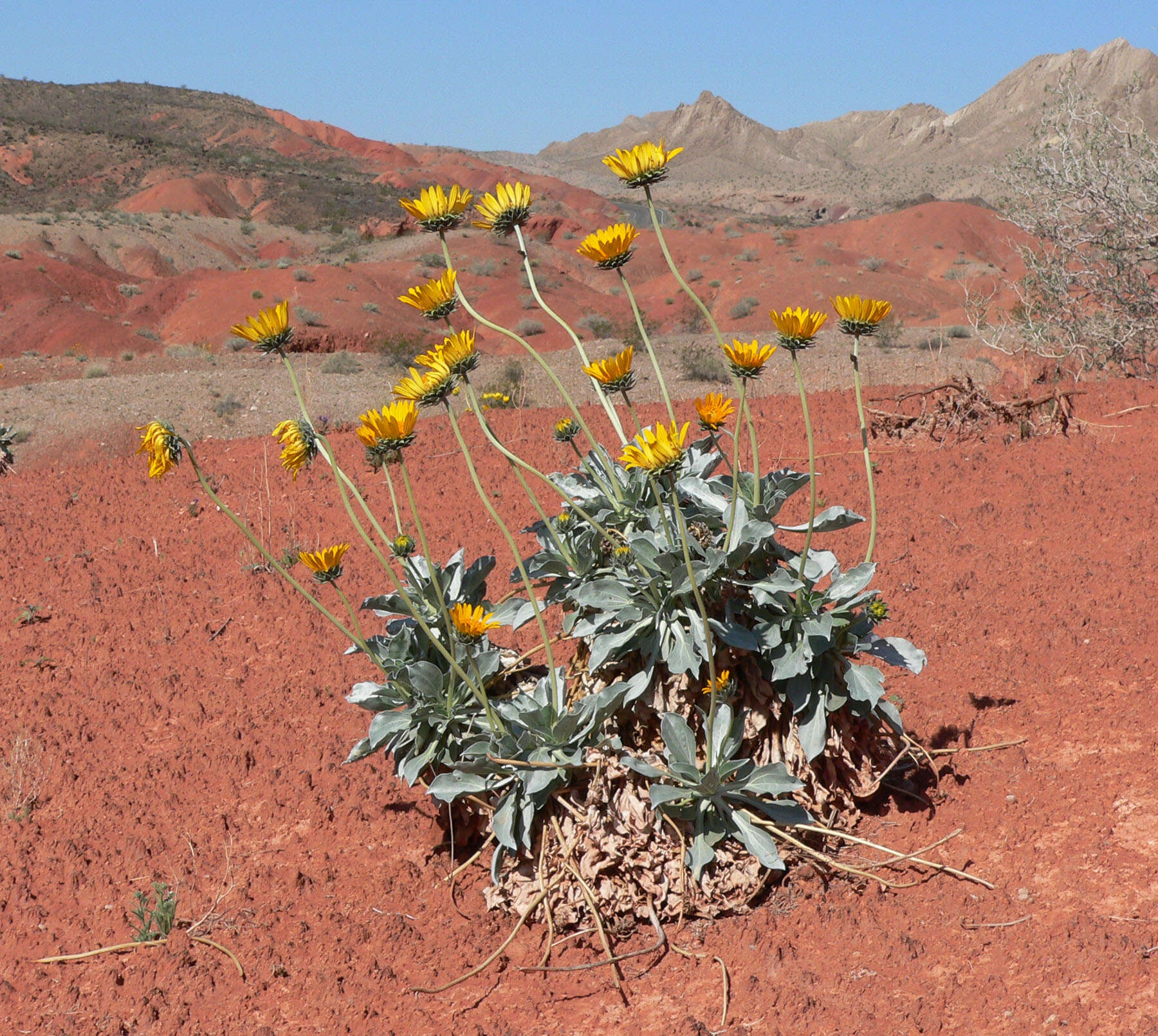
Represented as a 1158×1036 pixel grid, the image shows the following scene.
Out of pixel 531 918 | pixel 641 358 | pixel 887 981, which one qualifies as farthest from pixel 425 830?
pixel 641 358

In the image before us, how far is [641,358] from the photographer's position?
1562 cm

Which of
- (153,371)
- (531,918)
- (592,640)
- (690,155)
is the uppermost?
Result: (690,155)

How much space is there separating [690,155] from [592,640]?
92.7 m

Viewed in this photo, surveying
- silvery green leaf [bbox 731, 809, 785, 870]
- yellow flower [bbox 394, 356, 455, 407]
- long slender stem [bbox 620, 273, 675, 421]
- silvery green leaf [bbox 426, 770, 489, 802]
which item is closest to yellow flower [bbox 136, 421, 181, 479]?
yellow flower [bbox 394, 356, 455, 407]

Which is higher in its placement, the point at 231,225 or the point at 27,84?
the point at 27,84

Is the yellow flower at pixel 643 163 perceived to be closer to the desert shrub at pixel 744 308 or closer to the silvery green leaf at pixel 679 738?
the silvery green leaf at pixel 679 738

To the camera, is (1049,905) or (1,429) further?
(1,429)

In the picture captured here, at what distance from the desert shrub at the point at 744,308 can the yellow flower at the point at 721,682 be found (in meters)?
24.4

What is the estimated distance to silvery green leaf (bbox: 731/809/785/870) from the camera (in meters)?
2.45

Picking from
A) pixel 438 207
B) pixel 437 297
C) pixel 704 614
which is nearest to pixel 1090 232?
pixel 438 207

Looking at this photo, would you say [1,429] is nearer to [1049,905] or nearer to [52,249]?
[1049,905]

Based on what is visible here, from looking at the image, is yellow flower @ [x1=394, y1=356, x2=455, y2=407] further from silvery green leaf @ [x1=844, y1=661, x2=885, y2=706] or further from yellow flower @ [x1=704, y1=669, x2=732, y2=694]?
silvery green leaf @ [x1=844, y1=661, x2=885, y2=706]

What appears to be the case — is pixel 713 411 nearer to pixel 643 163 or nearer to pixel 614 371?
pixel 614 371

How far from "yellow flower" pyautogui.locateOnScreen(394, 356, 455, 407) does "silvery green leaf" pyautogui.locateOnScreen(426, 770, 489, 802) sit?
40.5 inches
